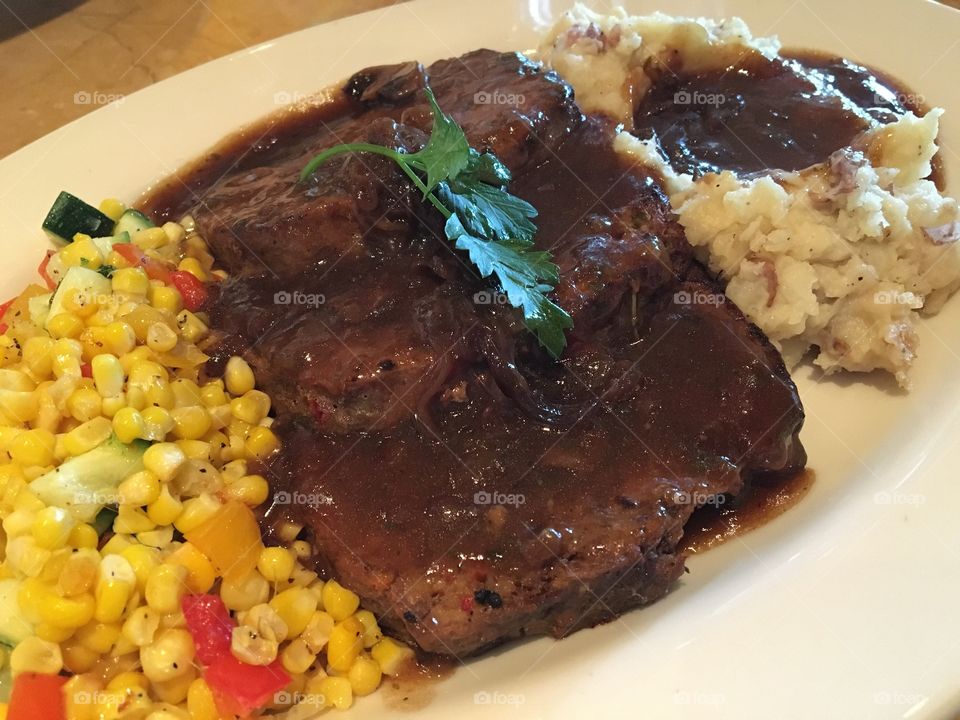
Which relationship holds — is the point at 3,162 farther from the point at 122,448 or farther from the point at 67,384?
the point at 122,448

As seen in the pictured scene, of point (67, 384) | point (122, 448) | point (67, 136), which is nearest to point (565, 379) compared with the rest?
point (122, 448)

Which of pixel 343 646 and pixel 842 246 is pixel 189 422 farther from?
pixel 842 246

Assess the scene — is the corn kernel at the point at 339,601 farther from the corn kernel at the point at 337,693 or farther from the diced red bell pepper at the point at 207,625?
the diced red bell pepper at the point at 207,625

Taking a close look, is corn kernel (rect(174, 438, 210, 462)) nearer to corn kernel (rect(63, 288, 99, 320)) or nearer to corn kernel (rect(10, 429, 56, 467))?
corn kernel (rect(10, 429, 56, 467))

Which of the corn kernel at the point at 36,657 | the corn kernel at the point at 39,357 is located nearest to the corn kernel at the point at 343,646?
the corn kernel at the point at 36,657

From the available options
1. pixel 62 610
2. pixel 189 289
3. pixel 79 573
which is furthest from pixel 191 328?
pixel 62 610

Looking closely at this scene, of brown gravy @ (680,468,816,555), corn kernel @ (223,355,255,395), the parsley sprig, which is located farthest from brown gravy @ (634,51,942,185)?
corn kernel @ (223,355,255,395)
